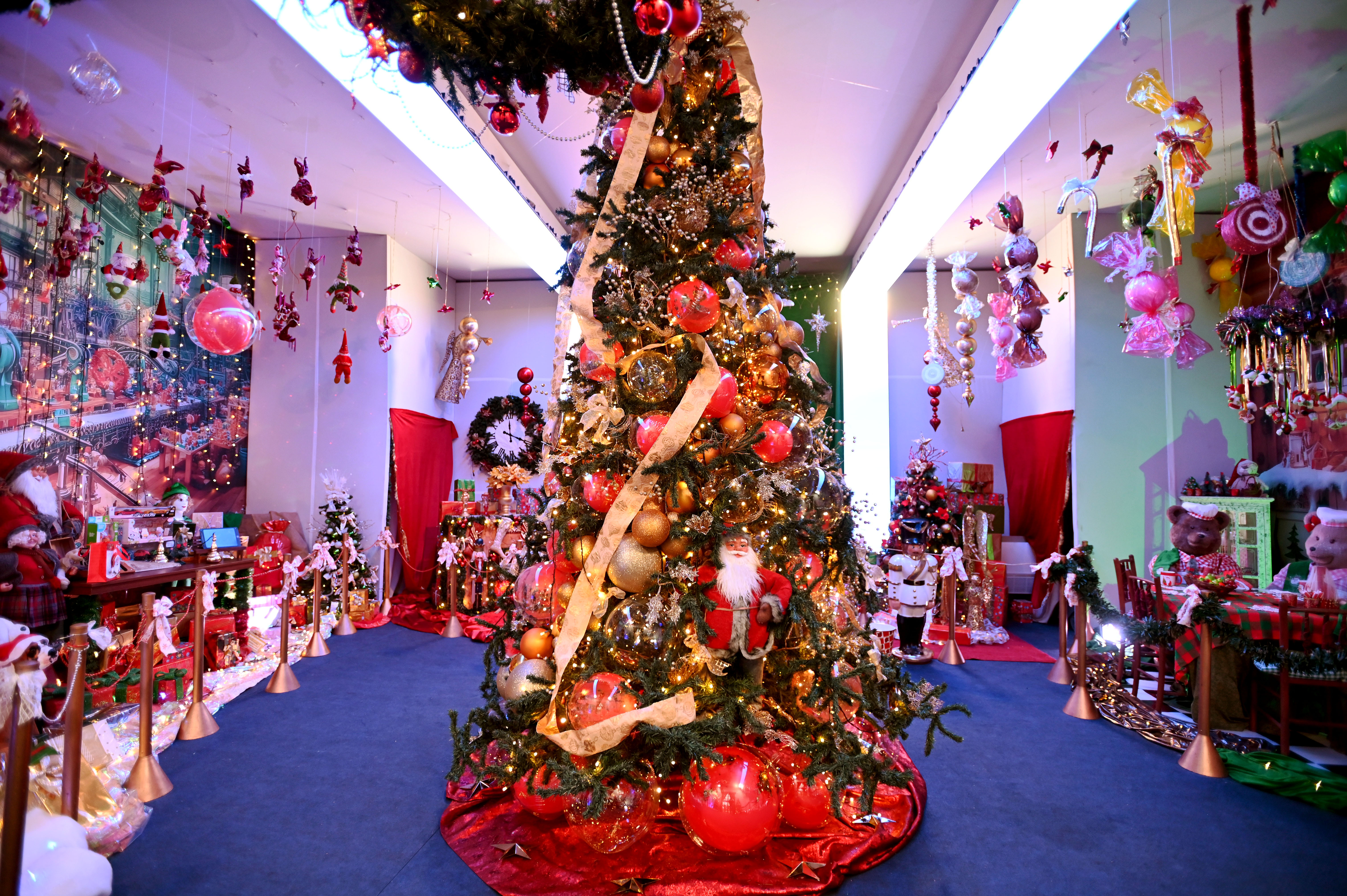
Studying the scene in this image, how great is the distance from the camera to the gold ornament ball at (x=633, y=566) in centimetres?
262

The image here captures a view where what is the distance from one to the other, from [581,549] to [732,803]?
1111 mm

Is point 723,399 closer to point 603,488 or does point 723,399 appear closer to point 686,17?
point 603,488

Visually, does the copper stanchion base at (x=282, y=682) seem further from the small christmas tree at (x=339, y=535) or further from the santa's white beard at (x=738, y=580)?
the santa's white beard at (x=738, y=580)

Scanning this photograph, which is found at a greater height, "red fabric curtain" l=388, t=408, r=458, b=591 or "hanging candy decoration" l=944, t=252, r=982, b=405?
"hanging candy decoration" l=944, t=252, r=982, b=405

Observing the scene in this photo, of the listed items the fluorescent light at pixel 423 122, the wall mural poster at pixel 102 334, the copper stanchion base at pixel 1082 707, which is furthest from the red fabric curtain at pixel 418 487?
the copper stanchion base at pixel 1082 707

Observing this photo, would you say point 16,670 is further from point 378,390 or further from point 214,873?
point 378,390

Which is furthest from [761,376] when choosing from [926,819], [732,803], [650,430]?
[926,819]

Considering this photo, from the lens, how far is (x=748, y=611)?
2.53 metres

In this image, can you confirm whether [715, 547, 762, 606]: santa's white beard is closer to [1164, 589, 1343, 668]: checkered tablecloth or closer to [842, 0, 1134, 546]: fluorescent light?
[842, 0, 1134, 546]: fluorescent light

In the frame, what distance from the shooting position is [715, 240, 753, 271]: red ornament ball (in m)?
2.92

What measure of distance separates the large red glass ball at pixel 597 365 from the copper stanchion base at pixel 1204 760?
143 inches

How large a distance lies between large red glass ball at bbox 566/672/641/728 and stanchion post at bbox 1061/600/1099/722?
11.1 feet

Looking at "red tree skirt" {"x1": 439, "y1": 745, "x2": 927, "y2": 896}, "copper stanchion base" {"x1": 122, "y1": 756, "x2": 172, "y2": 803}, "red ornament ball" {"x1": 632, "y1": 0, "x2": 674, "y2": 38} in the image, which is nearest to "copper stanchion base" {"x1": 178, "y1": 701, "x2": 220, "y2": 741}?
"copper stanchion base" {"x1": 122, "y1": 756, "x2": 172, "y2": 803}

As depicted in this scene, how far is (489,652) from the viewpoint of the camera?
3.06m
